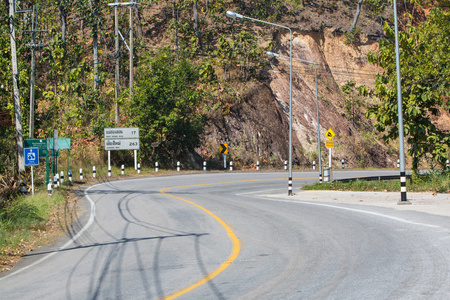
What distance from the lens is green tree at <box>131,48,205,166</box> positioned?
135 ft

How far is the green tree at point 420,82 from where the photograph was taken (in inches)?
949

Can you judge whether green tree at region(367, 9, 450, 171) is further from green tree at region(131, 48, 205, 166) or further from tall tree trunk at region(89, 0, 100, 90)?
tall tree trunk at region(89, 0, 100, 90)

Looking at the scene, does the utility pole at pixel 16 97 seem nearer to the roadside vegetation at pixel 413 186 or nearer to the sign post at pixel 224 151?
the roadside vegetation at pixel 413 186

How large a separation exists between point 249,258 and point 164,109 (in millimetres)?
34218

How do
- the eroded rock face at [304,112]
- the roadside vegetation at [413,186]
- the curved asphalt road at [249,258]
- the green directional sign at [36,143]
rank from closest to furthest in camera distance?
the curved asphalt road at [249,258]
the roadside vegetation at [413,186]
the green directional sign at [36,143]
the eroded rock face at [304,112]

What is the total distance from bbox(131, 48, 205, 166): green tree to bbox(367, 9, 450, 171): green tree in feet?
66.1

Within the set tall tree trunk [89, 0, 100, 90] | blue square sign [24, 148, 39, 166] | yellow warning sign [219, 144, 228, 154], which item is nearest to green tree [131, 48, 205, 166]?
yellow warning sign [219, 144, 228, 154]

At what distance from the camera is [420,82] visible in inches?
968

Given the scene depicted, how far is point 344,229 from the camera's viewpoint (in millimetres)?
11172

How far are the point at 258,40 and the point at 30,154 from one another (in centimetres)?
4324

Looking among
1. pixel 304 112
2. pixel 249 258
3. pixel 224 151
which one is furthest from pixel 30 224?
pixel 304 112

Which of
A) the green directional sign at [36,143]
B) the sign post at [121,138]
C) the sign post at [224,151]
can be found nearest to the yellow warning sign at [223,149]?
the sign post at [224,151]

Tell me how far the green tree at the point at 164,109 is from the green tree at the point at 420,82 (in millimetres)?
20135

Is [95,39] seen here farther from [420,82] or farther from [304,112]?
[420,82]
